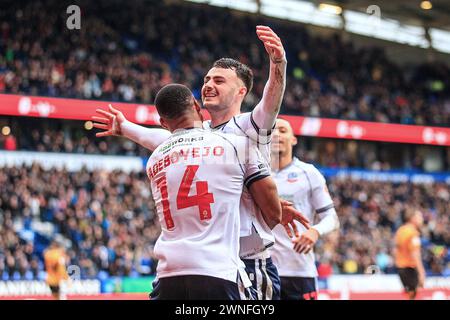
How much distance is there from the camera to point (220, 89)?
5184 mm

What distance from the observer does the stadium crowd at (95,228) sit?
19453mm

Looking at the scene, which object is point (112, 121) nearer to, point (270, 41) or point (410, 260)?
point (270, 41)

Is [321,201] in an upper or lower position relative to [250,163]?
lower

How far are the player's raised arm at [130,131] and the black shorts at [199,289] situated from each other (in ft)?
4.88

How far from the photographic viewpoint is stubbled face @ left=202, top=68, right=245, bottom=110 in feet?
17.0

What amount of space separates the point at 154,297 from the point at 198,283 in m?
0.33

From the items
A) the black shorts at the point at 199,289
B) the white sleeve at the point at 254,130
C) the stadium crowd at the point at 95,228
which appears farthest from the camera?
the stadium crowd at the point at 95,228

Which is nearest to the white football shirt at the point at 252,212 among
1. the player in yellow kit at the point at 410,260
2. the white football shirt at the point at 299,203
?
the white football shirt at the point at 299,203

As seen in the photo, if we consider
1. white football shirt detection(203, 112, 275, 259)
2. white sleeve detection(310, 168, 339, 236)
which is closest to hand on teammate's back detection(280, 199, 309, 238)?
white football shirt detection(203, 112, 275, 259)

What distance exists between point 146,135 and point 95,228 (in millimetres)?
15544

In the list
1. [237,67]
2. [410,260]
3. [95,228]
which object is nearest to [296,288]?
[237,67]

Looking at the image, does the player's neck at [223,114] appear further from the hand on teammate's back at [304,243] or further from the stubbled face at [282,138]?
the stubbled face at [282,138]

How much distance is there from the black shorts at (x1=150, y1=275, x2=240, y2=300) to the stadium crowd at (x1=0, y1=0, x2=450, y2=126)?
1903 centimetres
